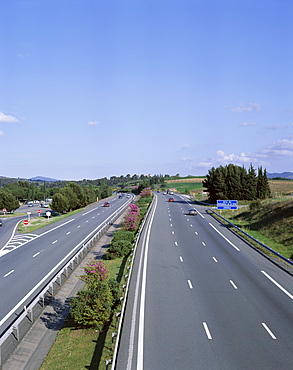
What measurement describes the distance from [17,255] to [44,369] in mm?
19385

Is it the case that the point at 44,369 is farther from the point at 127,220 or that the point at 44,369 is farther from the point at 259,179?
the point at 259,179

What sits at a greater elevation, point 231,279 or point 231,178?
point 231,178

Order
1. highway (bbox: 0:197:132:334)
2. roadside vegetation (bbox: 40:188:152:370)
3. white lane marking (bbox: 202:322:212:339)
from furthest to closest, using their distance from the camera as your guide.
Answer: highway (bbox: 0:197:132:334), white lane marking (bbox: 202:322:212:339), roadside vegetation (bbox: 40:188:152:370)

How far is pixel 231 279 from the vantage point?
69.2ft

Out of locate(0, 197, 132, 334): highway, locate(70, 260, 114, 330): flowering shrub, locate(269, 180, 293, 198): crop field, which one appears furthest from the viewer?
locate(269, 180, 293, 198): crop field

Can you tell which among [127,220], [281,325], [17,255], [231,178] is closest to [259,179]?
[231,178]

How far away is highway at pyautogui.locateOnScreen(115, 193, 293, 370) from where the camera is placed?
1156cm

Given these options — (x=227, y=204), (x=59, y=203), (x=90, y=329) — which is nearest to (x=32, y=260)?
(x=90, y=329)

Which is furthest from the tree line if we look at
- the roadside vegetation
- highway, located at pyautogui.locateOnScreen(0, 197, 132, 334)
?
the roadside vegetation

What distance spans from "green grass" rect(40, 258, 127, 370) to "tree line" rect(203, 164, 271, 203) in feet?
213

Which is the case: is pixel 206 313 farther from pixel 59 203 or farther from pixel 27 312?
pixel 59 203

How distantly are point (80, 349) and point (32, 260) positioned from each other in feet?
52.6

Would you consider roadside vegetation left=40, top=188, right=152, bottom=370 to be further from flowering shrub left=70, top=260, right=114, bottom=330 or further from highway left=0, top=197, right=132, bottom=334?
highway left=0, top=197, right=132, bottom=334

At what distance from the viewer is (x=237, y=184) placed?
7869 cm
